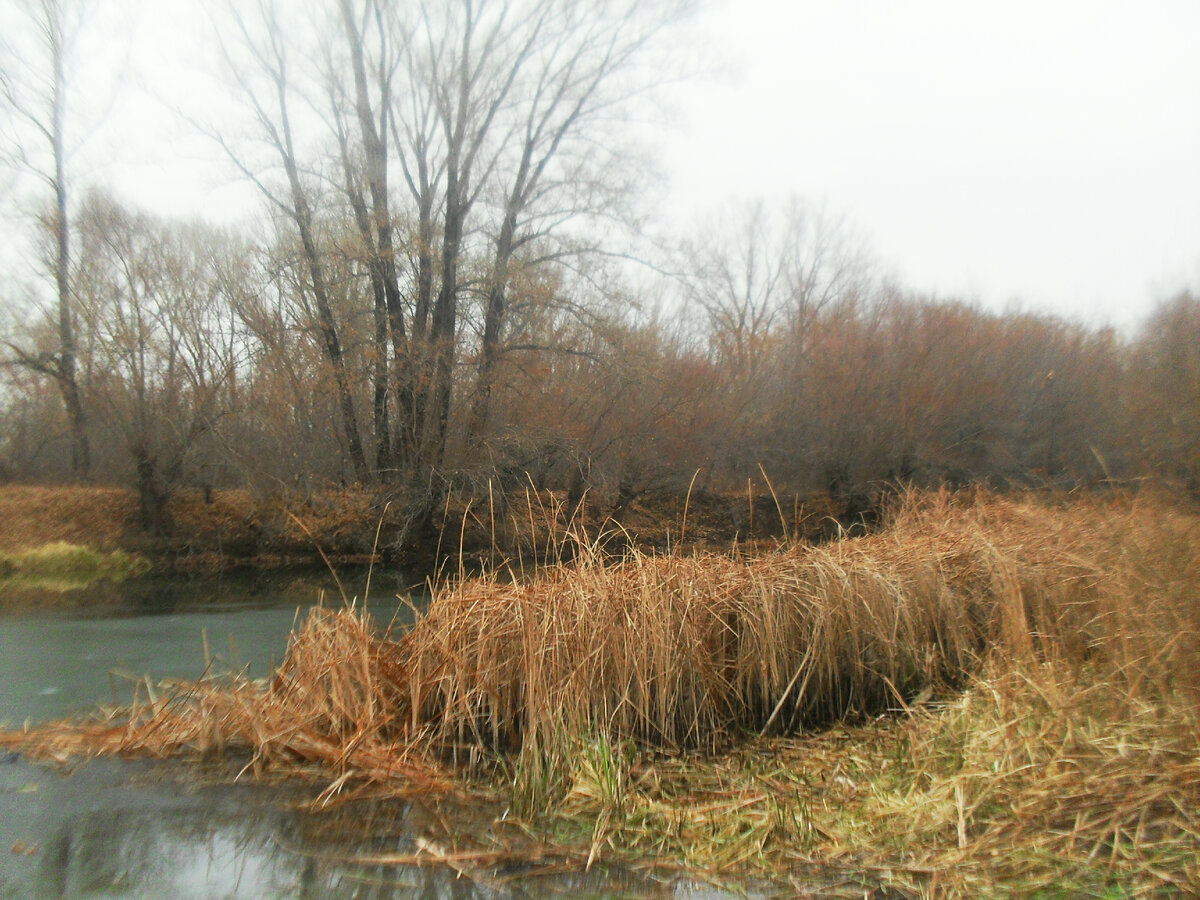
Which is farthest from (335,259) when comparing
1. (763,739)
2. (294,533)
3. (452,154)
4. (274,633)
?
(763,739)

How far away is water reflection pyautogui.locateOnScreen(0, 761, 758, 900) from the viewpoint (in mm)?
3424

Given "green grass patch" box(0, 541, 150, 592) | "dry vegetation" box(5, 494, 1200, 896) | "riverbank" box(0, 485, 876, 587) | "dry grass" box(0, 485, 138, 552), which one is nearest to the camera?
"dry vegetation" box(5, 494, 1200, 896)

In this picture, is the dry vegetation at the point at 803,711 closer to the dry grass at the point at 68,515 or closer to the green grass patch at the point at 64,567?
the green grass patch at the point at 64,567

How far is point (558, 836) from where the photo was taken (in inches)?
154

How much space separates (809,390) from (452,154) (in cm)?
1104

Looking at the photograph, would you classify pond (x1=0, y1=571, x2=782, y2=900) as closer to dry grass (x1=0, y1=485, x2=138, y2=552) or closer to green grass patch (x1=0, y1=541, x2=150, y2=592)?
green grass patch (x1=0, y1=541, x2=150, y2=592)

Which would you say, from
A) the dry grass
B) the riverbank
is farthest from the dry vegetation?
the dry grass

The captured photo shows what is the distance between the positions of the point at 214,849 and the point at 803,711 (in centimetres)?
363

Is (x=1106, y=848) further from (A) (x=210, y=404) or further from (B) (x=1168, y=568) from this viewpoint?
(A) (x=210, y=404)

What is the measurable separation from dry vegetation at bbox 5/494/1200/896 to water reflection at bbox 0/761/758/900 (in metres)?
0.31

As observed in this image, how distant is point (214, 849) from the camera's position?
3830mm

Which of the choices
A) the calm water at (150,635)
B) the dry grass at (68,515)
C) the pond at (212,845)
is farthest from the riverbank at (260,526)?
the pond at (212,845)

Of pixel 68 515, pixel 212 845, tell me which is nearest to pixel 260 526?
pixel 68 515

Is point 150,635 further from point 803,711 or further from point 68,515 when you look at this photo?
point 803,711
